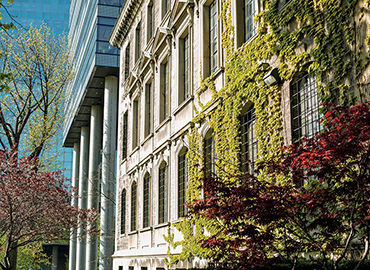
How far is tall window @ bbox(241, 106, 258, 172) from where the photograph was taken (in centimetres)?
1541

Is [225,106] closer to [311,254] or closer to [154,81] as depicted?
[311,254]

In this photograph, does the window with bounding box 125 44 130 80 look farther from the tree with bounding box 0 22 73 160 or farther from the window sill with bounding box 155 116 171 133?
the window sill with bounding box 155 116 171 133

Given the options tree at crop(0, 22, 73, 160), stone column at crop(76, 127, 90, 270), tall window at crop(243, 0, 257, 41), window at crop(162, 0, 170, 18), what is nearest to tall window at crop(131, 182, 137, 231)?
tree at crop(0, 22, 73, 160)

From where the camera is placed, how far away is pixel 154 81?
26734mm

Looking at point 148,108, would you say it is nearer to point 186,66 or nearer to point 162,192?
point 162,192

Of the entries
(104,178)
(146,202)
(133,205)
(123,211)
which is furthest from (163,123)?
(104,178)

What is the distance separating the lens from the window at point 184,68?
22.6 m

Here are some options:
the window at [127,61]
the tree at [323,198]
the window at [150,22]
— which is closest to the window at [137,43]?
the window at [127,61]

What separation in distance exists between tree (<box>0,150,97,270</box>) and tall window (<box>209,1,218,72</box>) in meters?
10.6

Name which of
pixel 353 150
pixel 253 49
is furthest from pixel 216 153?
pixel 353 150

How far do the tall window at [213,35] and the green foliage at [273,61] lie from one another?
0.92 meters

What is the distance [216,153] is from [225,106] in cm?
160

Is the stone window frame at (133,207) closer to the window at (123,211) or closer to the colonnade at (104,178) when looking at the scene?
the window at (123,211)

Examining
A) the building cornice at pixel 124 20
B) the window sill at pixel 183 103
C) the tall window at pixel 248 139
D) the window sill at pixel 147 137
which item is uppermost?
the building cornice at pixel 124 20
